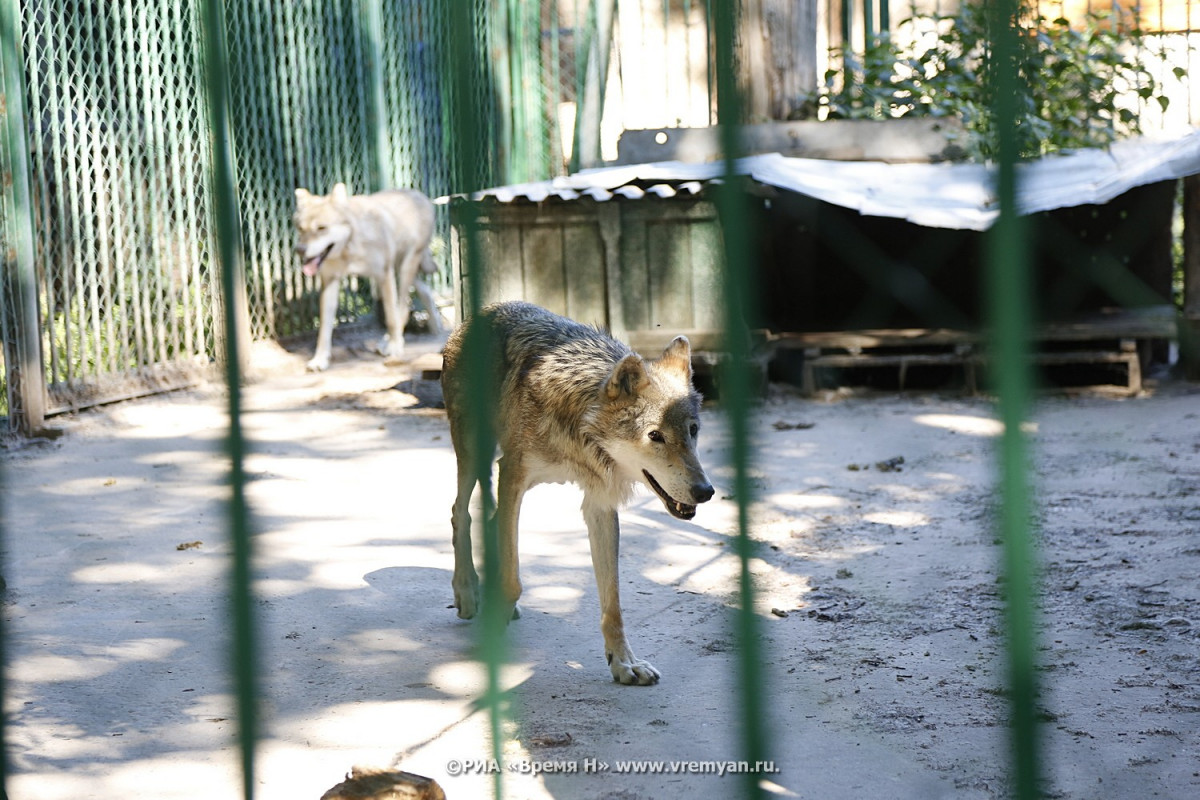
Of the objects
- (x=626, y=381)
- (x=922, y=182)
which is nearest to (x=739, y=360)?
(x=626, y=381)

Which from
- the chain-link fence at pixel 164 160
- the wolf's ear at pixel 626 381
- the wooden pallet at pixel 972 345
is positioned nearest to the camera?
the wolf's ear at pixel 626 381

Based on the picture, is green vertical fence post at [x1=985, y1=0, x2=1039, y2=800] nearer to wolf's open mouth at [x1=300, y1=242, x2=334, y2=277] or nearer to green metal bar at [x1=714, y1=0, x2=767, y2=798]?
green metal bar at [x1=714, y1=0, x2=767, y2=798]

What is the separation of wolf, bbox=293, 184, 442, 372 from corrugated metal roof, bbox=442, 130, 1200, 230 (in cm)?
236

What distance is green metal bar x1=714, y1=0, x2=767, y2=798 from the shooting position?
1460mm

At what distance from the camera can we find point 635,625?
472cm

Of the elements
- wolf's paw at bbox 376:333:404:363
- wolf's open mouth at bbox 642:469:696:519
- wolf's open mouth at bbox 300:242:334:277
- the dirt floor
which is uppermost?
wolf's open mouth at bbox 300:242:334:277

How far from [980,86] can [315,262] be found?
20.1 ft

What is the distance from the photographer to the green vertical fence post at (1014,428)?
144 centimetres

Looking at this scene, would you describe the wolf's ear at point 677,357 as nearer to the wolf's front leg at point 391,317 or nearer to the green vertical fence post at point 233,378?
the green vertical fence post at point 233,378

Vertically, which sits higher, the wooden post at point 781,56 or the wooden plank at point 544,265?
the wooden post at point 781,56

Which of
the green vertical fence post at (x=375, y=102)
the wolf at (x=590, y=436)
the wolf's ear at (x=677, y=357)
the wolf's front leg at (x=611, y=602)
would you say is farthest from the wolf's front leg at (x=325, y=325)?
the wolf's ear at (x=677, y=357)

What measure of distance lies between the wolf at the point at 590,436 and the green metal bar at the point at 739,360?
7.24ft

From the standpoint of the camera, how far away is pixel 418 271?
1272 centimetres

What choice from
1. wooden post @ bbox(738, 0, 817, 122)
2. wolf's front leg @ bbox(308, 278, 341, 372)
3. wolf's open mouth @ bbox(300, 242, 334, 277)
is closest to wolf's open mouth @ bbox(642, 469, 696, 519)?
wolf's front leg @ bbox(308, 278, 341, 372)
